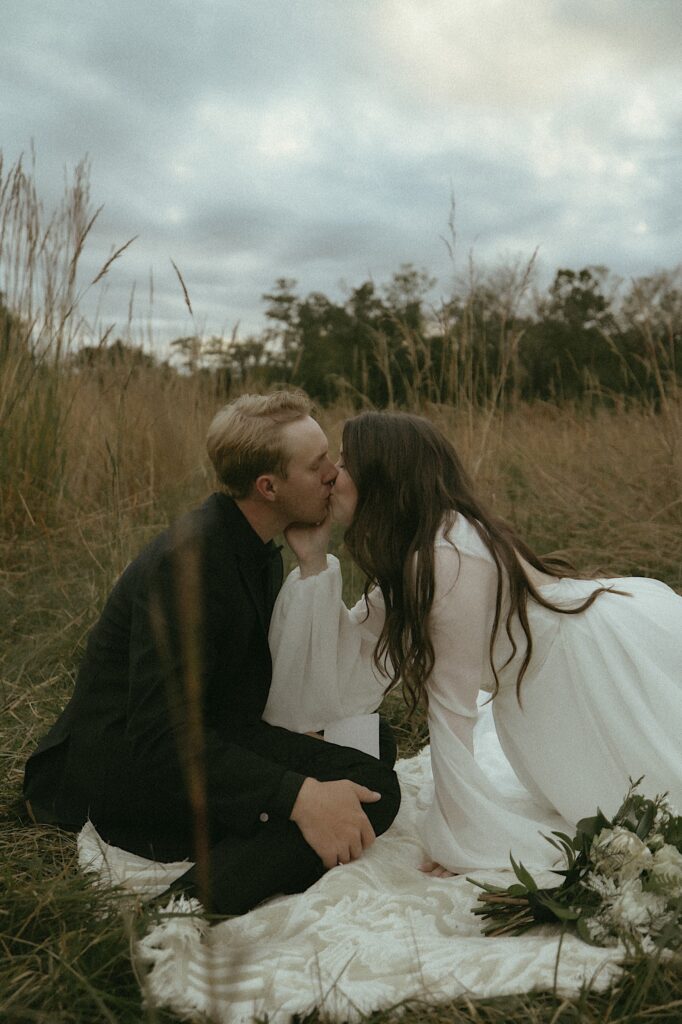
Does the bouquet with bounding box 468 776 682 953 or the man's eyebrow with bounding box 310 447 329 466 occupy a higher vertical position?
the man's eyebrow with bounding box 310 447 329 466

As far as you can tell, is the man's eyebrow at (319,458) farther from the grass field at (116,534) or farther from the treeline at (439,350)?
the treeline at (439,350)

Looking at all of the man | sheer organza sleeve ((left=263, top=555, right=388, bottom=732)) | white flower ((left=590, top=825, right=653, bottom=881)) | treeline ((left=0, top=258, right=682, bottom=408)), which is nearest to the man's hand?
the man

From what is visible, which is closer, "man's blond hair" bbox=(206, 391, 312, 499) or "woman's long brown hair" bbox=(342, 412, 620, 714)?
"woman's long brown hair" bbox=(342, 412, 620, 714)

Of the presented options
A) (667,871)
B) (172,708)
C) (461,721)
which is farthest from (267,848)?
(667,871)

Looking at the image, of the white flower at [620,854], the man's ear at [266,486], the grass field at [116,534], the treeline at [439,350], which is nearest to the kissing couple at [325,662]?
the man's ear at [266,486]

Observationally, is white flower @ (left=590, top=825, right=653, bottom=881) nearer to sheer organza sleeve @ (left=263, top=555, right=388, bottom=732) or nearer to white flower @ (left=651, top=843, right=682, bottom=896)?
white flower @ (left=651, top=843, right=682, bottom=896)

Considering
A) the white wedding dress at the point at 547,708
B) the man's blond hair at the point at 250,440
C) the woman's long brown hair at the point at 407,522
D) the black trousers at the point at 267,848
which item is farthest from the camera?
the man's blond hair at the point at 250,440

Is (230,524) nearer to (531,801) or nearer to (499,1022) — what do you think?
(531,801)

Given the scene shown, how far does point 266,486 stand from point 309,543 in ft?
0.75

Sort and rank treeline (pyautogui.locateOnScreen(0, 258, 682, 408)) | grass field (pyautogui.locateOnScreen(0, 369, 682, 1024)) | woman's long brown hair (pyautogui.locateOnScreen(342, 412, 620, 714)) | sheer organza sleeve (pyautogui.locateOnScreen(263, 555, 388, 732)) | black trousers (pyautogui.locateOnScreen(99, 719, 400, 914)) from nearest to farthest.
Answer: grass field (pyautogui.locateOnScreen(0, 369, 682, 1024)), black trousers (pyautogui.locateOnScreen(99, 719, 400, 914)), woman's long brown hair (pyautogui.locateOnScreen(342, 412, 620, 714)), sheer organza sleeve (pyautogui.locateOnScreen(263, 555, 388, 732)), treeline (pyautogui.locateOnScreen(0, 258, 682, 408))

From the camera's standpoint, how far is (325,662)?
94.7 inches

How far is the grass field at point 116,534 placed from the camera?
1487 mm

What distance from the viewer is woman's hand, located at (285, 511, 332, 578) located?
238cm

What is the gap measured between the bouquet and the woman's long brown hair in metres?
0.50
